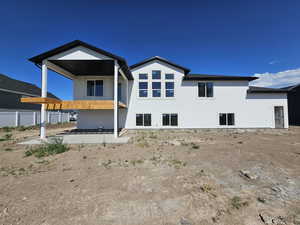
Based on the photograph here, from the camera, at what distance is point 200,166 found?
502 centimetres

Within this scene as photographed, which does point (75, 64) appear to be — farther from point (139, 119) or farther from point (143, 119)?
point (143, 119)

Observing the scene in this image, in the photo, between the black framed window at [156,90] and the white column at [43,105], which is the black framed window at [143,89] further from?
the white column at [43,105]

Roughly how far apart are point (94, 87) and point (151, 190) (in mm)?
13547

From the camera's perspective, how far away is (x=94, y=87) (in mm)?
14555

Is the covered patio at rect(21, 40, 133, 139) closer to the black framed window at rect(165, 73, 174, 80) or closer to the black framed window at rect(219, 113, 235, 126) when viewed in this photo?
the black framed window at rect(165, 73, 174, 80)

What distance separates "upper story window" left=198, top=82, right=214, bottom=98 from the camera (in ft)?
47.7

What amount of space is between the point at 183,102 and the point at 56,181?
12.7 metres

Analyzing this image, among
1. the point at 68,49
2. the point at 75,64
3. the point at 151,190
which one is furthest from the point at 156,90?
the point at 151,190

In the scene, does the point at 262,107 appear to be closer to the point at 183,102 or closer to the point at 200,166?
the point at 183,102

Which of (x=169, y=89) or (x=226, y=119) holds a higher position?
(x=169, y=89)

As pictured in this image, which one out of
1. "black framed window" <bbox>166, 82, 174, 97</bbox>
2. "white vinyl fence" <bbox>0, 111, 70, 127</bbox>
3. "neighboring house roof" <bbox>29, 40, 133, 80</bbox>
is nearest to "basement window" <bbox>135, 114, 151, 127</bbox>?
"black framed window" <bbox>166, 82, 174, 97</bbox>

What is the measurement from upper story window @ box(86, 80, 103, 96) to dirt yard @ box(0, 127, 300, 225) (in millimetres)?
9515

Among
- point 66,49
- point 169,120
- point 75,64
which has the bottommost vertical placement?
point 169,120

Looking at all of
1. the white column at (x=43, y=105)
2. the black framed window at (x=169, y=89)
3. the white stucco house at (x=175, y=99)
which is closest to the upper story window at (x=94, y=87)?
the white stucco house at (x=175, y=99)
